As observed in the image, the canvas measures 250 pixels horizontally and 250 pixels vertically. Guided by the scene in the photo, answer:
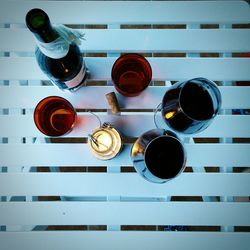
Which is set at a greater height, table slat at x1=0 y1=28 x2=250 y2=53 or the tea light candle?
table slat at x1=0 y1=28 x2=250 y2=53

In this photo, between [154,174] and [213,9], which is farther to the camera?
[213,9]

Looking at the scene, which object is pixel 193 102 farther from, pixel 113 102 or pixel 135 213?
pixel 135 213

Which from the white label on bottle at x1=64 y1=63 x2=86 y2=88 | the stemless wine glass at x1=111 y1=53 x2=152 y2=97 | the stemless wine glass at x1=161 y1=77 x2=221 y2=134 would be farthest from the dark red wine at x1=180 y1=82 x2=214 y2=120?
the white label on bottle at x1=64 y1=63 x2=86 y2=88

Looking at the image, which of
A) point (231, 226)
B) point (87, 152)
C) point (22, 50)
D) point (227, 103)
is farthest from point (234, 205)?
point (22, 50)

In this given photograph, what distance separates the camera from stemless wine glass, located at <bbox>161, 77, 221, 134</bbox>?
1.84ft

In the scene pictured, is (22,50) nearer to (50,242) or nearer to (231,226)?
(50,242)

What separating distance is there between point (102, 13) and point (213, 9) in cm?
26

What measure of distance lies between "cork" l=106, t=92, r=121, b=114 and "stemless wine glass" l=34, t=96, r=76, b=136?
0.08 metres

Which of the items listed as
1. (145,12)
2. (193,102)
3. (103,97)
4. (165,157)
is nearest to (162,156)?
(165,157)

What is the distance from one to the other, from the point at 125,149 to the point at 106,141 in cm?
6

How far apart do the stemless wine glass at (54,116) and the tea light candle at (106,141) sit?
0.06m

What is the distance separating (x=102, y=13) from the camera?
734mm

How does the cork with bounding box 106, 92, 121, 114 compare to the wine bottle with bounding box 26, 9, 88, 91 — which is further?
the cork with bounding box 106, 92, 121, 114

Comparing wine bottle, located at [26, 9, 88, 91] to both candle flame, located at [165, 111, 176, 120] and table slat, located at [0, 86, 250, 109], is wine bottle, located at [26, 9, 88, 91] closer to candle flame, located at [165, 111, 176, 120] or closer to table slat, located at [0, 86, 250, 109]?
table slat, located at [0, 86, 250, 109]
